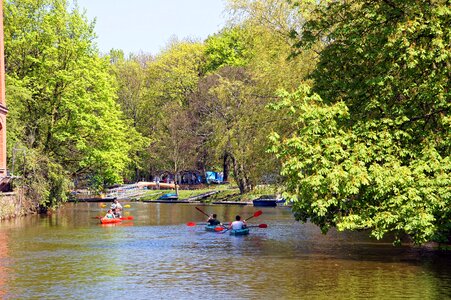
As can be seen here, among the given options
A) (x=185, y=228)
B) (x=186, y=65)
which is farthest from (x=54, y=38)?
(x=186, y=65)

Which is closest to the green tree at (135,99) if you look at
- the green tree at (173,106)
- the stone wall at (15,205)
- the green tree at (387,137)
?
the green tree at (173,106)

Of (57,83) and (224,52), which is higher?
(224,52)

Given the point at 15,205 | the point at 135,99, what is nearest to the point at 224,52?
the point at 135,99

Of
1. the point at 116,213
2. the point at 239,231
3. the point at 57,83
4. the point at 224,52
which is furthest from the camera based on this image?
the point at 224,52

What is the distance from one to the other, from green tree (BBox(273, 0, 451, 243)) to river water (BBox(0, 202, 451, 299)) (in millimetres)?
2197

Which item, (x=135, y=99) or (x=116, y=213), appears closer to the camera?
(x=116, y=213)

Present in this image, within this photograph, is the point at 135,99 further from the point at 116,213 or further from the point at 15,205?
the point at 15,205

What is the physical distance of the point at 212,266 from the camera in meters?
31.7

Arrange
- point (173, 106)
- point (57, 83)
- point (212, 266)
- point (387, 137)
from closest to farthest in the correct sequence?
point (387, 137), point (212, 266), point (57, 83), point (173, 106)

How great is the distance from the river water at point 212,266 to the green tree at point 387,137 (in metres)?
2.20

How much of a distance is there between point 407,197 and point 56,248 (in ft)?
65.9

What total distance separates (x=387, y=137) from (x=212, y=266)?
9483 mm

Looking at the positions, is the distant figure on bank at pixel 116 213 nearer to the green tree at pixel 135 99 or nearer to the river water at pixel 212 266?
the river water at pixel 212 266

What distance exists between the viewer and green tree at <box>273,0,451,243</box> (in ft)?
89.4
